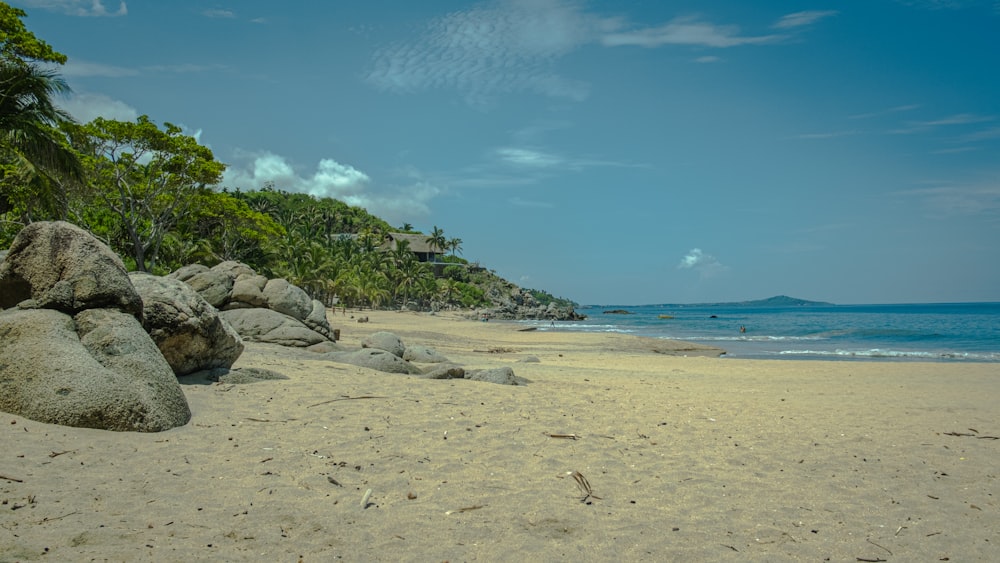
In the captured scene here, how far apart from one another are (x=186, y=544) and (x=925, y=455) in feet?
29.1

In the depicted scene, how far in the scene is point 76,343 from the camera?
6.91 meters

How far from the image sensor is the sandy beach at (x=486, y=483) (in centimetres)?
482

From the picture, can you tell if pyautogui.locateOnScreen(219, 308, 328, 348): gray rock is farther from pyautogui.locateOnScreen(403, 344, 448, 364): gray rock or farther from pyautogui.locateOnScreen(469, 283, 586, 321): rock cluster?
pyautogui.locateOnScreen(469, 283, 586, 321): rock cluster

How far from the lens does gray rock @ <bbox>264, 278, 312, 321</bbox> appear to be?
18.2 m

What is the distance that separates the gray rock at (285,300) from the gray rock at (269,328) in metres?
0.52

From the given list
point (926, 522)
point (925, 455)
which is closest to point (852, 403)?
point (925, 455)

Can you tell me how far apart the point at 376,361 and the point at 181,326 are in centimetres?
517

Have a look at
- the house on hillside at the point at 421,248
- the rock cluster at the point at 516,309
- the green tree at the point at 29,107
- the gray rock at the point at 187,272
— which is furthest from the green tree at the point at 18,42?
the house on hillside at the point at 421,248

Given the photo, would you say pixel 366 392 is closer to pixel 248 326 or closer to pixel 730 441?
pixel 730 441

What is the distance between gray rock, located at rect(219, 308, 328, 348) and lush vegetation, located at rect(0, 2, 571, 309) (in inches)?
327

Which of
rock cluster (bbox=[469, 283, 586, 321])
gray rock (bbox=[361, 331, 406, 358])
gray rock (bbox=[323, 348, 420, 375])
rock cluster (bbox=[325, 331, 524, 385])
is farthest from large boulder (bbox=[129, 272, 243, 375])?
rock cluster (bbox=[469, 283, 586, 321])

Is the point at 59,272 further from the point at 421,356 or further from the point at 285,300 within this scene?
the point at 285,300

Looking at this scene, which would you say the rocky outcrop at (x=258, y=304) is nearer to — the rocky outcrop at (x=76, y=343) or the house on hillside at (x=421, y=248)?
the rocky outcrop at (x=76, y=343)

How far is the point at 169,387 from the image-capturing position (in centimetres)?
730
